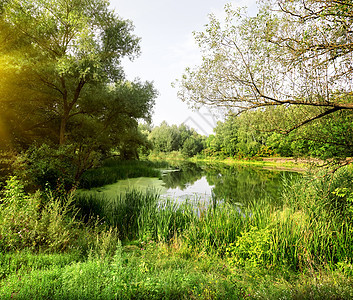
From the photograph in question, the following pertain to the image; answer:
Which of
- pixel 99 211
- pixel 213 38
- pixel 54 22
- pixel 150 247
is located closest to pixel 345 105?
pixel 213 38

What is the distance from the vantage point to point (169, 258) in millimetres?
4047

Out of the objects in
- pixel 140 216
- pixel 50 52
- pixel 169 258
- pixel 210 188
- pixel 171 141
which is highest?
pixel 50 52

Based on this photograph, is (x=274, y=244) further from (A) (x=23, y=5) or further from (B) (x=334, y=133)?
(A) (x=23, y=5)

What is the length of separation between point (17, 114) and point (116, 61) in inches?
254

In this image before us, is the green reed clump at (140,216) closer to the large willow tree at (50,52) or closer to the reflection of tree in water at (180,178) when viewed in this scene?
the large willow tree at (50,52)

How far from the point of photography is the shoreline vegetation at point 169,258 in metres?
2.47

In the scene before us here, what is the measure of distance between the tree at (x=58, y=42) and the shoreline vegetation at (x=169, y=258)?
6.57 m

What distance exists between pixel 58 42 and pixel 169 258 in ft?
37.5

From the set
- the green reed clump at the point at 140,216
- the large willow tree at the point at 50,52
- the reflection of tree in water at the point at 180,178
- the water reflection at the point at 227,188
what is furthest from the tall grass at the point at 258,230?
the reflection of tree in water at the point at 180,178

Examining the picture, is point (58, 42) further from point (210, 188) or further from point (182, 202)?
point (210, 188)

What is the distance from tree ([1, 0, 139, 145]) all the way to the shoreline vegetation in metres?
6.57

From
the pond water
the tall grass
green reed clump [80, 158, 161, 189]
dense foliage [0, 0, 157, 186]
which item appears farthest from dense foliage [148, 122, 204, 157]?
the tall grass

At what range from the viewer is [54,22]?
368 inches

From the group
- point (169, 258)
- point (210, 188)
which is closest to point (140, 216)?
point (169, 258)
